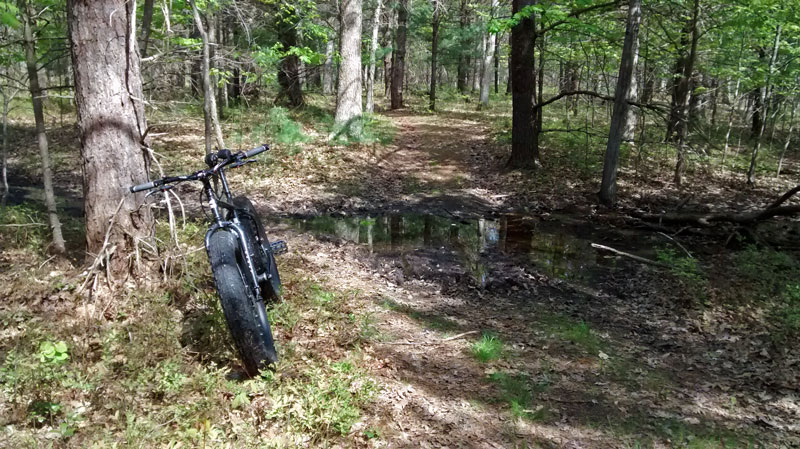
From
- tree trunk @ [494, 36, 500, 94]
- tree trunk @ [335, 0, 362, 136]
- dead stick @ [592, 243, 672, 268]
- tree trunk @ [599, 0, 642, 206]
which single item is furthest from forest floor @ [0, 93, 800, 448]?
tree trunk @ [494, 36, 500, 94]

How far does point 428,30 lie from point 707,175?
22.2 m

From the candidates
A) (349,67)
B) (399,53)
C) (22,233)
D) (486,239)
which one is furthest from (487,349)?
(399,53)

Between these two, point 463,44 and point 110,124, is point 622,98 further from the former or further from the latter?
point 463,44

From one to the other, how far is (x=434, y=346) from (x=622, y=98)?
8060mm

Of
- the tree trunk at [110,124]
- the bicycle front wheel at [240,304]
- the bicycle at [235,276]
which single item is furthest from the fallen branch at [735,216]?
the tree trunk at [110,124]

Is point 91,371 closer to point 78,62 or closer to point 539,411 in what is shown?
point 78,62

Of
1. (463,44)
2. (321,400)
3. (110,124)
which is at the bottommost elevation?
(321,400)

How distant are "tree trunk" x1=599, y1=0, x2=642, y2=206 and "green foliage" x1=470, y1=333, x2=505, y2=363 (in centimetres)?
697

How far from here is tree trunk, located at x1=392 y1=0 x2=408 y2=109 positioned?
22984 mm

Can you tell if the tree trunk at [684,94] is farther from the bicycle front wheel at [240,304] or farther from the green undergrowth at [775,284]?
the bicycle front wheel at [240,304]

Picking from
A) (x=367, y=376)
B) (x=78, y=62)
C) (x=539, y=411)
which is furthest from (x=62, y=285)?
(x=539, y=411)

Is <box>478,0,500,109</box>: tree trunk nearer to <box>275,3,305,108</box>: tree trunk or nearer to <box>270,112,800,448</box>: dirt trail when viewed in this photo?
<box>275,3,305,108</box>: tree trunk

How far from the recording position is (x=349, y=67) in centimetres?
1423

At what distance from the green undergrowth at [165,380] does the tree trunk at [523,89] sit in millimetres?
9529
